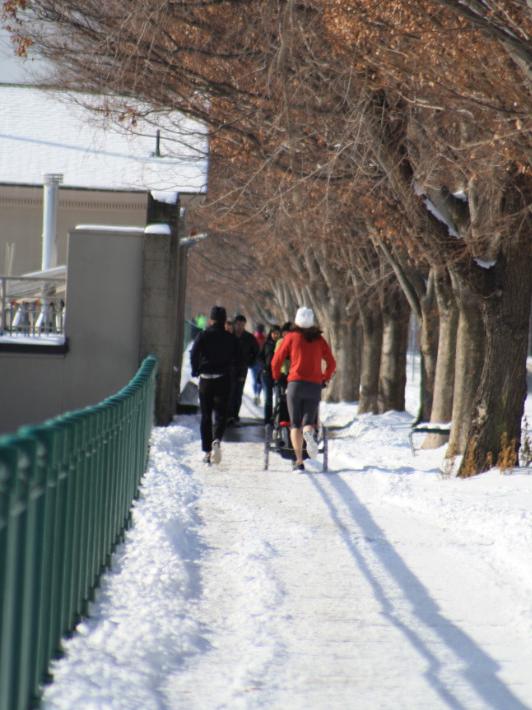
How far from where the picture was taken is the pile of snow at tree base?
5.36 meters

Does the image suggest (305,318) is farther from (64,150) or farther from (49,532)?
(64,150)

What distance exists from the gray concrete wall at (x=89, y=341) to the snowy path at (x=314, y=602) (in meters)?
6.45

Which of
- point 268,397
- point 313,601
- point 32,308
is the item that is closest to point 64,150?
point 32,308

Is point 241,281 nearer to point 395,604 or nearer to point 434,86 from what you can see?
point 434,86


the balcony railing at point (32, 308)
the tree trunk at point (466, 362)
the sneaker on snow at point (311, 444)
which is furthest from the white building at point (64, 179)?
the sneaker on snow at point (311, 444)

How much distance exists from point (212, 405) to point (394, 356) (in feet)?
42.6

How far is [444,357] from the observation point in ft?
62.1

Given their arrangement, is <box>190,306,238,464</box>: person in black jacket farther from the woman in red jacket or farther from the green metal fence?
the green metal fence

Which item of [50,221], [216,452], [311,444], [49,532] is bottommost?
[216,452]

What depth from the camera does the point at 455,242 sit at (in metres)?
13.9

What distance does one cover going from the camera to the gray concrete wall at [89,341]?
18125 mm

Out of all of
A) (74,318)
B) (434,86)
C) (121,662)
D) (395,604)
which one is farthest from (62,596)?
(74,318)

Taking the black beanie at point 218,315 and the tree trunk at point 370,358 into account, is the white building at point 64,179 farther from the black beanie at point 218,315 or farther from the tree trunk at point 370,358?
the black beanie at point 218,315

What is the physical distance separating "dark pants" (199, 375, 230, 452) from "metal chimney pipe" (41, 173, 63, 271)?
13258mm
